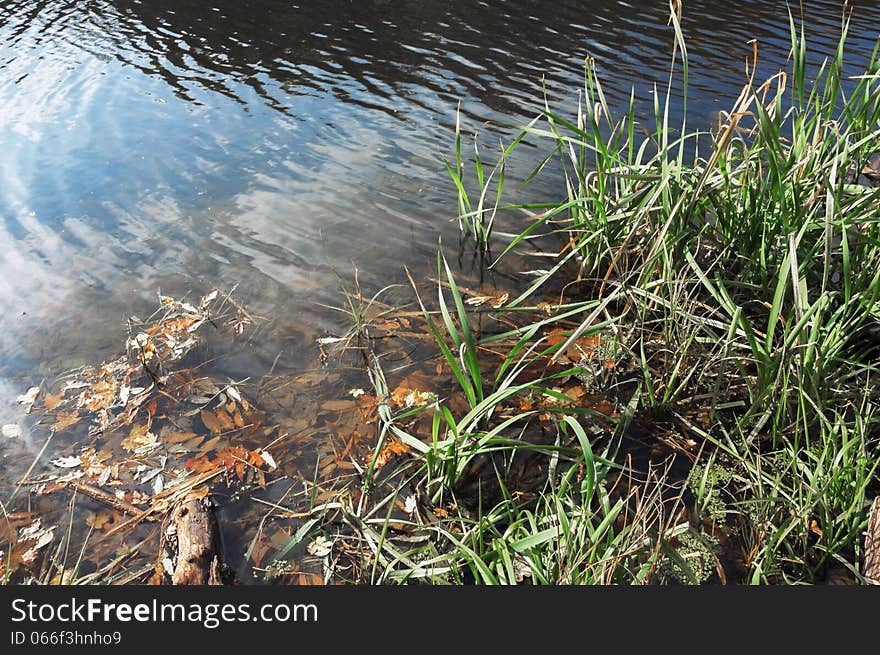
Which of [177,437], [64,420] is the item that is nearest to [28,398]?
[64,420]

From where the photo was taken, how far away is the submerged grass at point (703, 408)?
236 cm

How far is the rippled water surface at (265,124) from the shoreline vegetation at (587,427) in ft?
2.13

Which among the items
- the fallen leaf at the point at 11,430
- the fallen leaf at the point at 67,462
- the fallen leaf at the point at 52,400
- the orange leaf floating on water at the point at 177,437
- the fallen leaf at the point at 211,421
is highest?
the fallen leaf at the point at 52,400

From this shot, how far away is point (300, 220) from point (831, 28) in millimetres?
9083

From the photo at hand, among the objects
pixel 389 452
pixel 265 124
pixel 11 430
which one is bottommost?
pixel 389 452

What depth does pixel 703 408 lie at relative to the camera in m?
3.13

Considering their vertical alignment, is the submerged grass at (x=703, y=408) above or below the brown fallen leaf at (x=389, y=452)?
above

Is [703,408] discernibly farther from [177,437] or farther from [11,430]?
[11,430]

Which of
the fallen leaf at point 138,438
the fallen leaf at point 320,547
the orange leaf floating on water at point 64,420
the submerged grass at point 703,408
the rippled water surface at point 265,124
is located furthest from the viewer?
the rippled water surface at point 265,124

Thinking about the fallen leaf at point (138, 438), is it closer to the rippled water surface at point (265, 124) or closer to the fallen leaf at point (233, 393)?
the fallen leaf at point (233, 393)

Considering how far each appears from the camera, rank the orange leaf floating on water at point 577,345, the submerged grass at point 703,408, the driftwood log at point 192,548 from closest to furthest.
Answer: the submerged grass at point 703,408
the driftwood log at point 192,548
the orange leaf floating on water at point 577,345

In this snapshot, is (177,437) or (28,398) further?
(28,398)

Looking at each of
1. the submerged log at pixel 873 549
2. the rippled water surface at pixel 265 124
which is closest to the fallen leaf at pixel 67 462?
the rippled water surface at pixel 265 124

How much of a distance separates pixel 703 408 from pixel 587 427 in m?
0.59
